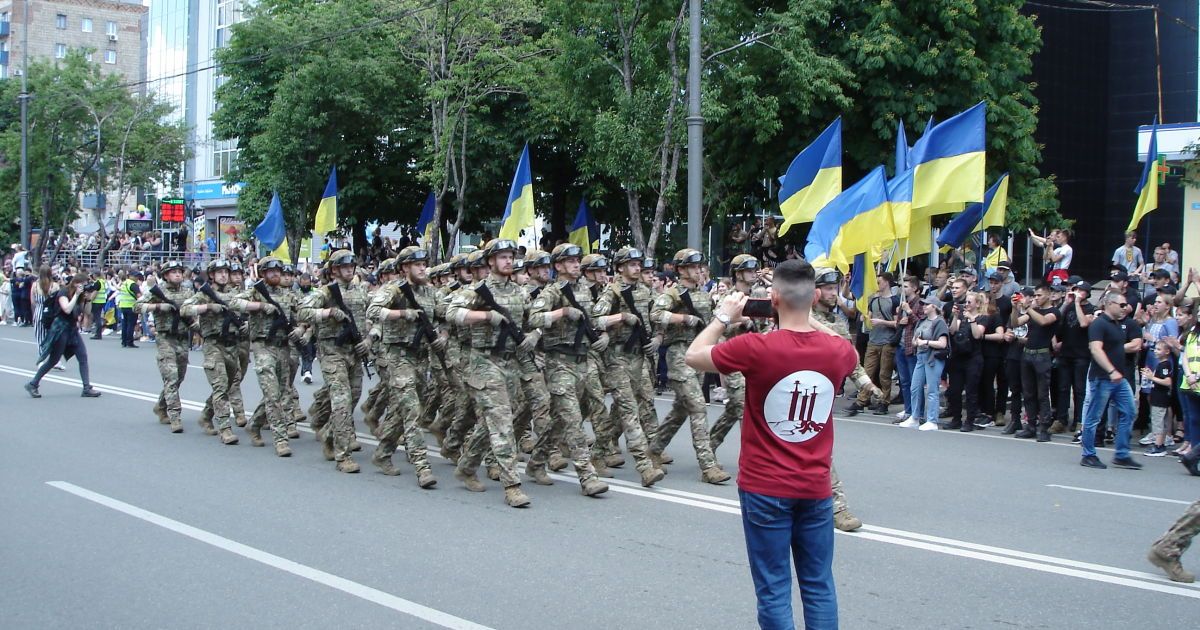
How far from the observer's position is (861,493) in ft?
28.9

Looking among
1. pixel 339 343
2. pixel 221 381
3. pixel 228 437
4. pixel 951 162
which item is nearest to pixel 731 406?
pixel 339 343

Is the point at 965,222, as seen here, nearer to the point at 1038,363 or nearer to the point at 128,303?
the point at 1038,363

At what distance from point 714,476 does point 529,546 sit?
244cm

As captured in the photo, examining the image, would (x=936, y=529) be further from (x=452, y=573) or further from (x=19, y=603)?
(x=19, y=603)

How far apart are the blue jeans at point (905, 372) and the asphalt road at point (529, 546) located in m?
2.85

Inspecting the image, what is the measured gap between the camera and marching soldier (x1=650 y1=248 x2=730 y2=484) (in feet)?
29.7

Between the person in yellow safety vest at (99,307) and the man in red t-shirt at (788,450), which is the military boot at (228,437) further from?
the person in yellow safety vest at (99,307)

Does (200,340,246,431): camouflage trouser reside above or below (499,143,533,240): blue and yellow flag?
below

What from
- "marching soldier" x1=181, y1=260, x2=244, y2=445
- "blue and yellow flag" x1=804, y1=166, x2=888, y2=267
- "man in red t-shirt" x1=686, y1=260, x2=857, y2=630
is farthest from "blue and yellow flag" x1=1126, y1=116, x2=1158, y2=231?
"man in red t-shirt" x1=686, y1=260, x2=857, y2=630

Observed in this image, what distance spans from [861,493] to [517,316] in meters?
3.05

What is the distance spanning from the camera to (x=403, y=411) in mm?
9227

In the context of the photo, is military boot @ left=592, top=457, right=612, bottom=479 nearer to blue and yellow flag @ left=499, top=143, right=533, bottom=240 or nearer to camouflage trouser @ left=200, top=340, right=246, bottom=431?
camouflage trouser @ left=200, top=340, right=246, bottom=431

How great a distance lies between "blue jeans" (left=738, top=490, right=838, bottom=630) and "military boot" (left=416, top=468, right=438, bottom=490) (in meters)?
4.87

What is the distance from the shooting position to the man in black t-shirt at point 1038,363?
475 inches
